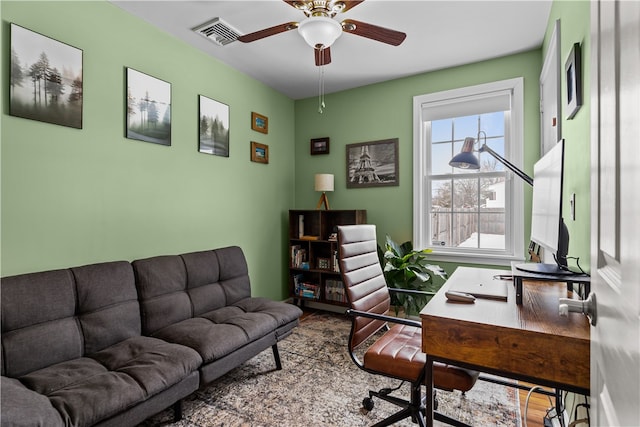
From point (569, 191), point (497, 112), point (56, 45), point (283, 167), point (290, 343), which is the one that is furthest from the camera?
point (283, 167)

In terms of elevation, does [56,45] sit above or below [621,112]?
above

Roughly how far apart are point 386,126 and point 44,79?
3.06 m

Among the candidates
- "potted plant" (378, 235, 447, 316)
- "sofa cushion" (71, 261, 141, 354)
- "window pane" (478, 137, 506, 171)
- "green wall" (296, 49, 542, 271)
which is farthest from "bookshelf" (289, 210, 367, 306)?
"sofa cushion" (71, 261, 141, 354)

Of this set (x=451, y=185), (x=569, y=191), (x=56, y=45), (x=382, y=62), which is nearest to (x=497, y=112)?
(x=451, y=185)

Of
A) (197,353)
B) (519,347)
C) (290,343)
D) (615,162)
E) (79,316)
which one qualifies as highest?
(615,162)

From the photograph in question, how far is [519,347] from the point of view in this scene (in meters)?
1.11

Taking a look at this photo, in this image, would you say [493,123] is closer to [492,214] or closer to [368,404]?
[492,214]

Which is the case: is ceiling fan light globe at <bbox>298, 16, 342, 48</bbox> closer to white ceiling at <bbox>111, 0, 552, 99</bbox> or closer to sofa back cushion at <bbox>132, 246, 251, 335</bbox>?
white ceiling at <bbox>111, 0, 552, 99</bbox>

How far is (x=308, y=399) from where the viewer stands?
2.11 meters

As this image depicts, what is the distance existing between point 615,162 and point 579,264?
136 centimetres

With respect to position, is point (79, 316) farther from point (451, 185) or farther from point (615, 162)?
point (451, 185)

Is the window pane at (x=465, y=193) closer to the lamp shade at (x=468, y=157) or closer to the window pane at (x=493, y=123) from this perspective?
the window pane at (x=493, y=123)

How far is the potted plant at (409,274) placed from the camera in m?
3.20

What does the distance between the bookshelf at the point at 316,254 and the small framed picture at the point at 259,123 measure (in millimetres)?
1066
